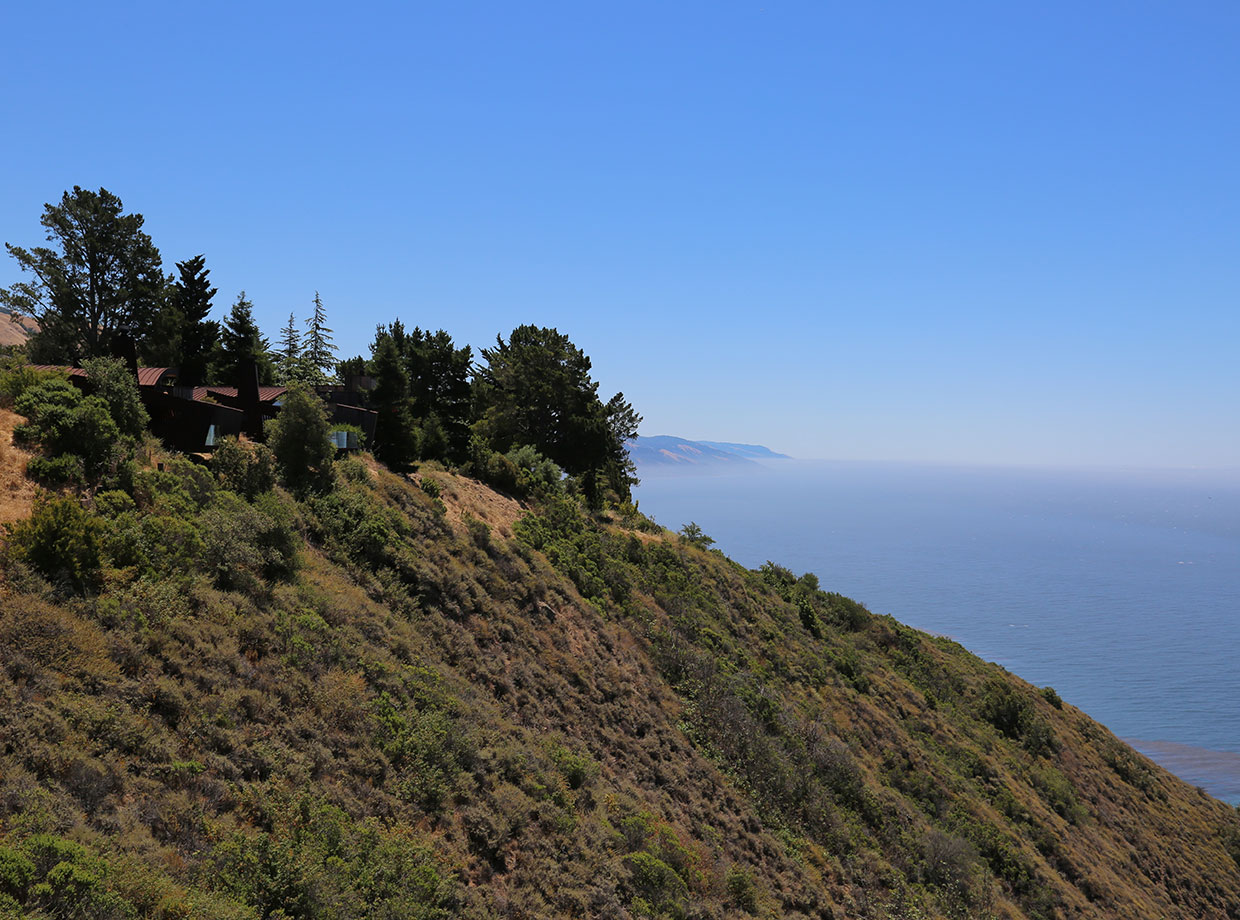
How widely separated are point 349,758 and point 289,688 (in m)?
1.79

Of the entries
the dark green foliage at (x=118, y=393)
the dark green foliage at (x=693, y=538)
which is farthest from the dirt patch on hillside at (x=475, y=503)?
the dark green foliage at (x=693, y=538)

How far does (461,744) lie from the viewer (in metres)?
14.7

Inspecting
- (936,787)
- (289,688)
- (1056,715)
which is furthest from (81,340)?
(1056,715)

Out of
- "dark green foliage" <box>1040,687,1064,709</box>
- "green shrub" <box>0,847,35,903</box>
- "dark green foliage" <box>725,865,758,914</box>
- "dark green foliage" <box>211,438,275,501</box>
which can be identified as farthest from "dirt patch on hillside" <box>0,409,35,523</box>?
"dark green foliage" <box>1040,687,1064,709</box>

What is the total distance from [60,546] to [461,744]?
844cm

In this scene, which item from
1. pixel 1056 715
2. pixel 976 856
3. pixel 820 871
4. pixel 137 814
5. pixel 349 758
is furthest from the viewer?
pixel 1056 715

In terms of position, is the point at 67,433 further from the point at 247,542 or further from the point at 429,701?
the point at 429,701

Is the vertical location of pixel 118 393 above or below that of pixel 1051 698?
above

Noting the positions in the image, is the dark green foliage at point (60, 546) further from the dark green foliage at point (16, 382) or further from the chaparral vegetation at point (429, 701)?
the dark green foliage at point (16, 382)

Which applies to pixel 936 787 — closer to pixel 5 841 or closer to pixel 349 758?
pixel 349 758

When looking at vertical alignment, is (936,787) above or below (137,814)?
below

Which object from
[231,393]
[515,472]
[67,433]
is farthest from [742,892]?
[231,393]

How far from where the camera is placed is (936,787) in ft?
102

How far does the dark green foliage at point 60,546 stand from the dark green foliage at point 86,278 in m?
30.3
